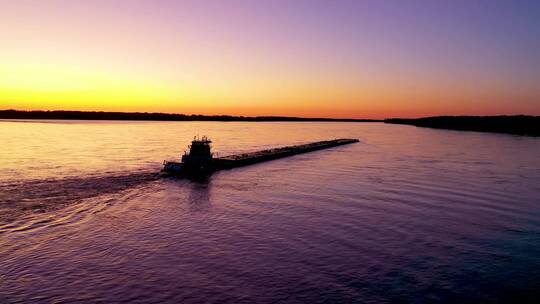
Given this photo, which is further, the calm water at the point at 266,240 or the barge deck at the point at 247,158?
the barge deck at the point at 247,158

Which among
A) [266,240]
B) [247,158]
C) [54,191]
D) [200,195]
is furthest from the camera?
[247,158]

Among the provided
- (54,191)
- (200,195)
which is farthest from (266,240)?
(54,191)

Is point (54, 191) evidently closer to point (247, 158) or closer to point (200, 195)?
point (200, 195)

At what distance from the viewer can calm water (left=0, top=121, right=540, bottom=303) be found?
67.5ft

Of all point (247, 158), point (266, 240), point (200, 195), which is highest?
point (247, 158)

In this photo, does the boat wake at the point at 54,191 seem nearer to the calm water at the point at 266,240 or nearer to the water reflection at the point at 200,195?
the calm water at the point at 266,240

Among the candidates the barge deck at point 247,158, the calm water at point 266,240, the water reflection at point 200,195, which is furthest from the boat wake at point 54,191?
the barge deck at point 247,158

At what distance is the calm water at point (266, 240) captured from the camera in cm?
2058

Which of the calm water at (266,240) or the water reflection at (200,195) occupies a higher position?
the calm water at (266,240)

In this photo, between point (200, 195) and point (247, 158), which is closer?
point (200, 195)

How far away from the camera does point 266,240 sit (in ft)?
94.3

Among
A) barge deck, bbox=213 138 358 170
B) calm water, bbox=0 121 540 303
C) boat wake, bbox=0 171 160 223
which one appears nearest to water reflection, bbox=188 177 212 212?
calm water, bbox=0 121 540 303

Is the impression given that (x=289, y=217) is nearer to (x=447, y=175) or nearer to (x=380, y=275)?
(x=380, y=275)

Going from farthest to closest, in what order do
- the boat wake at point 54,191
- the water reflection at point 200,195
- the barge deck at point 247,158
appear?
the barge deck at point 247,158, the water reflection at point 200,195, the boat wake at point 54,191
